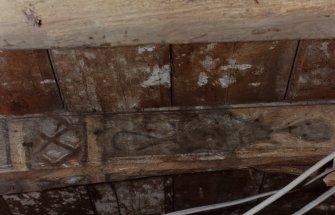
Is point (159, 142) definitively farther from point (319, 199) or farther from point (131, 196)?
point (319, 199)

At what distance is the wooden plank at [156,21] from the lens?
1.09 m

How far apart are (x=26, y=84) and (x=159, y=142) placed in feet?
1.54

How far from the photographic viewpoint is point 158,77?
4.28 feet

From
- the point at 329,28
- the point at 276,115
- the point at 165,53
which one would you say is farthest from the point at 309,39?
the point at 165,53

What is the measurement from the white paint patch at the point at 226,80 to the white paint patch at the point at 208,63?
0.06 m

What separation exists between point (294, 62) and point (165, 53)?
15.8 inches

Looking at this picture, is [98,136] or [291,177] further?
[291,177]

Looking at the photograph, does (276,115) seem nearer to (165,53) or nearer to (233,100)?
(233,100)

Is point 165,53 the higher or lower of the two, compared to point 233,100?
higher

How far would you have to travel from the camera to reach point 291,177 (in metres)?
1.57

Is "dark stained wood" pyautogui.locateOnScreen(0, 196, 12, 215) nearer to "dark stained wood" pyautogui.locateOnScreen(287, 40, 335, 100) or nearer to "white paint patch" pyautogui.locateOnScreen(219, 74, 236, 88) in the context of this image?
"white paint patch" pyautogui.locateOnScreen(219, 74, 236, 88)

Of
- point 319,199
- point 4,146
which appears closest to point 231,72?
point 319,199

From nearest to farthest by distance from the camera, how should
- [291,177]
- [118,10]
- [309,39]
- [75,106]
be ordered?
[118,10] → [309,39] → [75,106] → [291,177]

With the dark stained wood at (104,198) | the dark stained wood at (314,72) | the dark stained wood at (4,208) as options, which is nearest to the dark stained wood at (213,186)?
the dark stained wood at (104,198)
